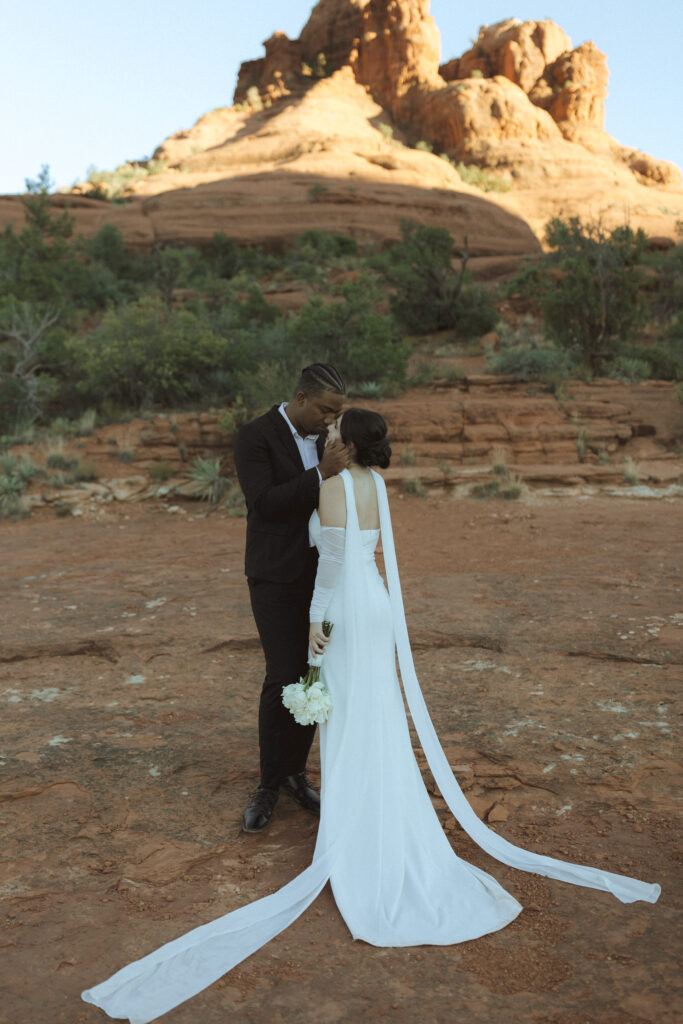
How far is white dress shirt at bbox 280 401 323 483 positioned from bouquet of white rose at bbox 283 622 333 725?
0.76 metres

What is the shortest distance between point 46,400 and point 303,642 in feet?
44.9

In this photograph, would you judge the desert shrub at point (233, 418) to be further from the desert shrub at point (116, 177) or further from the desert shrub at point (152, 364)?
the desert shrub at point (116, 177)

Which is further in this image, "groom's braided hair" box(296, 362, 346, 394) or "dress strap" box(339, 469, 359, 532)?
"groom's braided hair" box(296, 362, 346, 394)

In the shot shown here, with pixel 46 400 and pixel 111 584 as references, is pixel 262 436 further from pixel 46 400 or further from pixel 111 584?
pixel 46 400

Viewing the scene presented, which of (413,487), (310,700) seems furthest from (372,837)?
(413,487)

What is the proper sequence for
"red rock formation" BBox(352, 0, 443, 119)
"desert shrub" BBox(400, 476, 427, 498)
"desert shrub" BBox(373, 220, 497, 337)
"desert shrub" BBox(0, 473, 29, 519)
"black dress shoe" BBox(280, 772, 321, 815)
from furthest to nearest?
"red rock formation" BBox(352, 0, 443, 119)
"desert shrub" BBox(373, 220, 497, 337)
"desert shrub" BBox(400, 476, 427, 498)
"desert shrub" BBox(0, 473, 29, 519)
"black dress shoe" BBox(280, 772, 321, 815)

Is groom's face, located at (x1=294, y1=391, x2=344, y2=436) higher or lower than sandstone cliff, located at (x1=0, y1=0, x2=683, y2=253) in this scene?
lower

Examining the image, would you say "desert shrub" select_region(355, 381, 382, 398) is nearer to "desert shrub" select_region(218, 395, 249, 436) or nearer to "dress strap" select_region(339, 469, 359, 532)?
"desert shrub" select_region(218, 395, 249, 436)

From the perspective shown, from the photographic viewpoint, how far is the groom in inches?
130

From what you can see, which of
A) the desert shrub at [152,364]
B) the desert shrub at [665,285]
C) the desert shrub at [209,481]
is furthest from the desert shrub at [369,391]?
the desert shrub at [665,285]

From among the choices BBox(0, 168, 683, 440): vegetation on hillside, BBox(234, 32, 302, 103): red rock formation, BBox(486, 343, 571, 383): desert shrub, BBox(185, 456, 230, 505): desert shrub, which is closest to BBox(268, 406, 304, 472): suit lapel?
BBox(185, 456, 230, 505): desert shrub

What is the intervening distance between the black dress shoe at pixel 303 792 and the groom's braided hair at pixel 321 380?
176cm

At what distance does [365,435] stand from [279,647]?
103 centimetres

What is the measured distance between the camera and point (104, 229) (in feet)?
102
